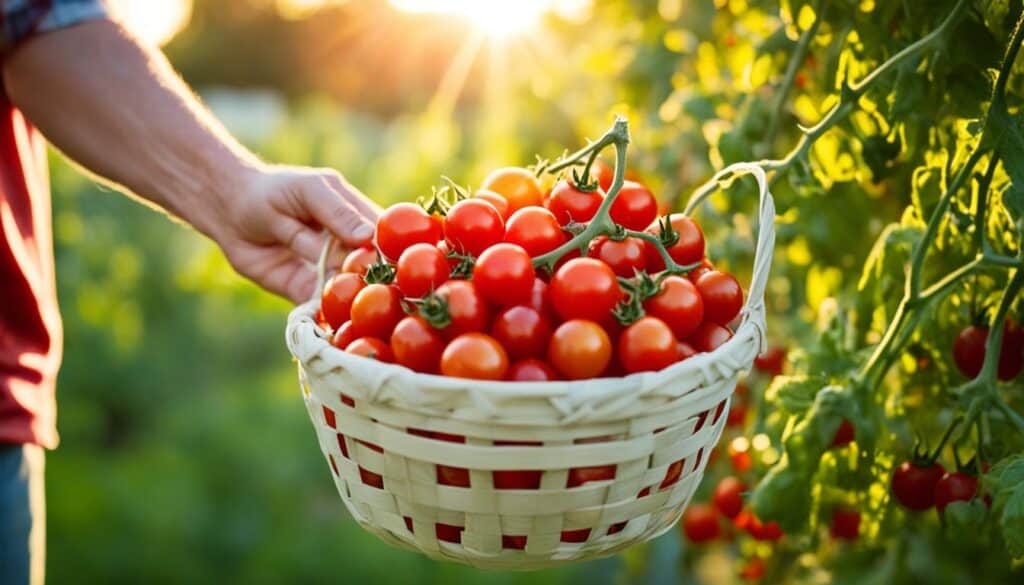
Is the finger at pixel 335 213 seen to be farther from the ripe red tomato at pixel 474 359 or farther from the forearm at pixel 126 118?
the ripe red tomato at pixel 474 359

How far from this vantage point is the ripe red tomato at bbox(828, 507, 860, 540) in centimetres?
180

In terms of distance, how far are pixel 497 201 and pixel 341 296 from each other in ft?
0.80

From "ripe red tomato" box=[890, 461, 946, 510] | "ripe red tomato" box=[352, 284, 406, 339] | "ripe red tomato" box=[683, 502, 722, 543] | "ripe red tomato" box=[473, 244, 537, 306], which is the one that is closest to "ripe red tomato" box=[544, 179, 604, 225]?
"ripe red tomato" box=[473, 244, 537, 306]

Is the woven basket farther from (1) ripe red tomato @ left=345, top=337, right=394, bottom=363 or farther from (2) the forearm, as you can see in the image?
(2) the forearm

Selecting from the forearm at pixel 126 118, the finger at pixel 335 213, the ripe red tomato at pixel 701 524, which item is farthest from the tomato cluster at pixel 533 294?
the ripe red tomato at pixel 701 524

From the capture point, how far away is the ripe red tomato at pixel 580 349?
3.87 feet

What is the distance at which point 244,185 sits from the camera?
5.47 feet

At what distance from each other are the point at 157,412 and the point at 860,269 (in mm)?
4209

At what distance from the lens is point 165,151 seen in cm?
171

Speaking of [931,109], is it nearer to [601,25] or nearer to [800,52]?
[800,52]

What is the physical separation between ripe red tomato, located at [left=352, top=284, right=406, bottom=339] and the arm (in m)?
0.34

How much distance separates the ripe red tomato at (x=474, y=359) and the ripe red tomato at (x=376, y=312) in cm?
13

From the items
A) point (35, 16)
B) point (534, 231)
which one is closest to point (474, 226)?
point (534, 231)

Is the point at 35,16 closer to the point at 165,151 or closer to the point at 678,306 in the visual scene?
the point at 165,151
